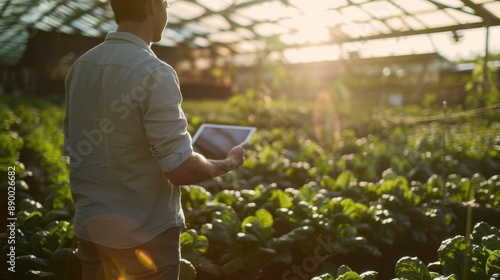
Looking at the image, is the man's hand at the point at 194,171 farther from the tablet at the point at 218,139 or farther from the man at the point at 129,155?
the tablet at the point at 218,139

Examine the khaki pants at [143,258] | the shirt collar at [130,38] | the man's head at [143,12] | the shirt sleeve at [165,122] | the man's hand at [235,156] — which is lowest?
the khaki pants at [143,258]

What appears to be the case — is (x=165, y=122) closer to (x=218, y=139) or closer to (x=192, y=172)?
(x=192, y=172)

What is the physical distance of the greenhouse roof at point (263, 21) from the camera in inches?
516

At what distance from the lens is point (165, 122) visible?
1437 millimetres

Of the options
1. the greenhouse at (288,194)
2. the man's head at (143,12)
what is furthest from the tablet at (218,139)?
the man's head at (143,12)

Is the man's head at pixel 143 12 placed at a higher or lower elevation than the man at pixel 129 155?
higher

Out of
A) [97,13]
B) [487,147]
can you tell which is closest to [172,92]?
[487,147]

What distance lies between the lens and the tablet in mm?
1958

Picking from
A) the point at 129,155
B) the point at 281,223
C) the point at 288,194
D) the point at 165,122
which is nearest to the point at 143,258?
the point at 129,155

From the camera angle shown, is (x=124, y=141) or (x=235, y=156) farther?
(x=235, y=156)

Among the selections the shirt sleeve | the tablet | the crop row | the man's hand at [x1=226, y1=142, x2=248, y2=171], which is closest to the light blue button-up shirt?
the shirt sleeve

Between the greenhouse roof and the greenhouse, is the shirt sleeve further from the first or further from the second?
the greenhouse roof

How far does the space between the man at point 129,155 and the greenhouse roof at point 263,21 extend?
8875mm

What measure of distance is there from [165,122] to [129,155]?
223 mm
